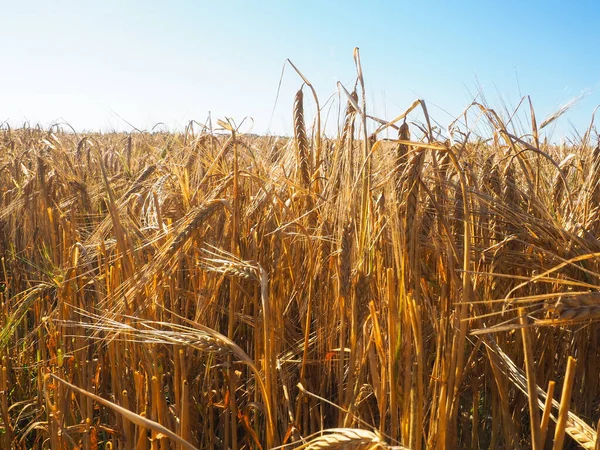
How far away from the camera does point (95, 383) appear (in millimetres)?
1711

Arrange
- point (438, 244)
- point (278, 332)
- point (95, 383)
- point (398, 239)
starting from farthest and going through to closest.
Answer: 1. point (95, 383)
2. point (278, 332)
3. point (438, 244)
4. point (398, 239)

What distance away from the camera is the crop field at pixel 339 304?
1050 millimetres

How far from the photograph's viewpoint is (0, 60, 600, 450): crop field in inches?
41.3

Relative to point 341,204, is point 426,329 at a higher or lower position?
lower

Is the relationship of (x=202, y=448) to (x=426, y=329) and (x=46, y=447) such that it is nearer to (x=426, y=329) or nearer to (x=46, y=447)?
(x=46, y=447)

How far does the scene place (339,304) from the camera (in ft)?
4.20

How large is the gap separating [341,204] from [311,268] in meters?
0.26

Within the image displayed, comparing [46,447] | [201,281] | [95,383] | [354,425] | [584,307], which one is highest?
[584,307]

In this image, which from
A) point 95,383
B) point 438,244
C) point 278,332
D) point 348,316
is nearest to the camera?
point 438,244

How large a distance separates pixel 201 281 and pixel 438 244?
26.0 inches

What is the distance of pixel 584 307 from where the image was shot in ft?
1.97

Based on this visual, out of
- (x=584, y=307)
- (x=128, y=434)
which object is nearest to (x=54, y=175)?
(x=128, y=434)

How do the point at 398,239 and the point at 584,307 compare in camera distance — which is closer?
the point at 584,307

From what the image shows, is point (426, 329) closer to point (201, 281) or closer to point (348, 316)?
point (348, 316)
